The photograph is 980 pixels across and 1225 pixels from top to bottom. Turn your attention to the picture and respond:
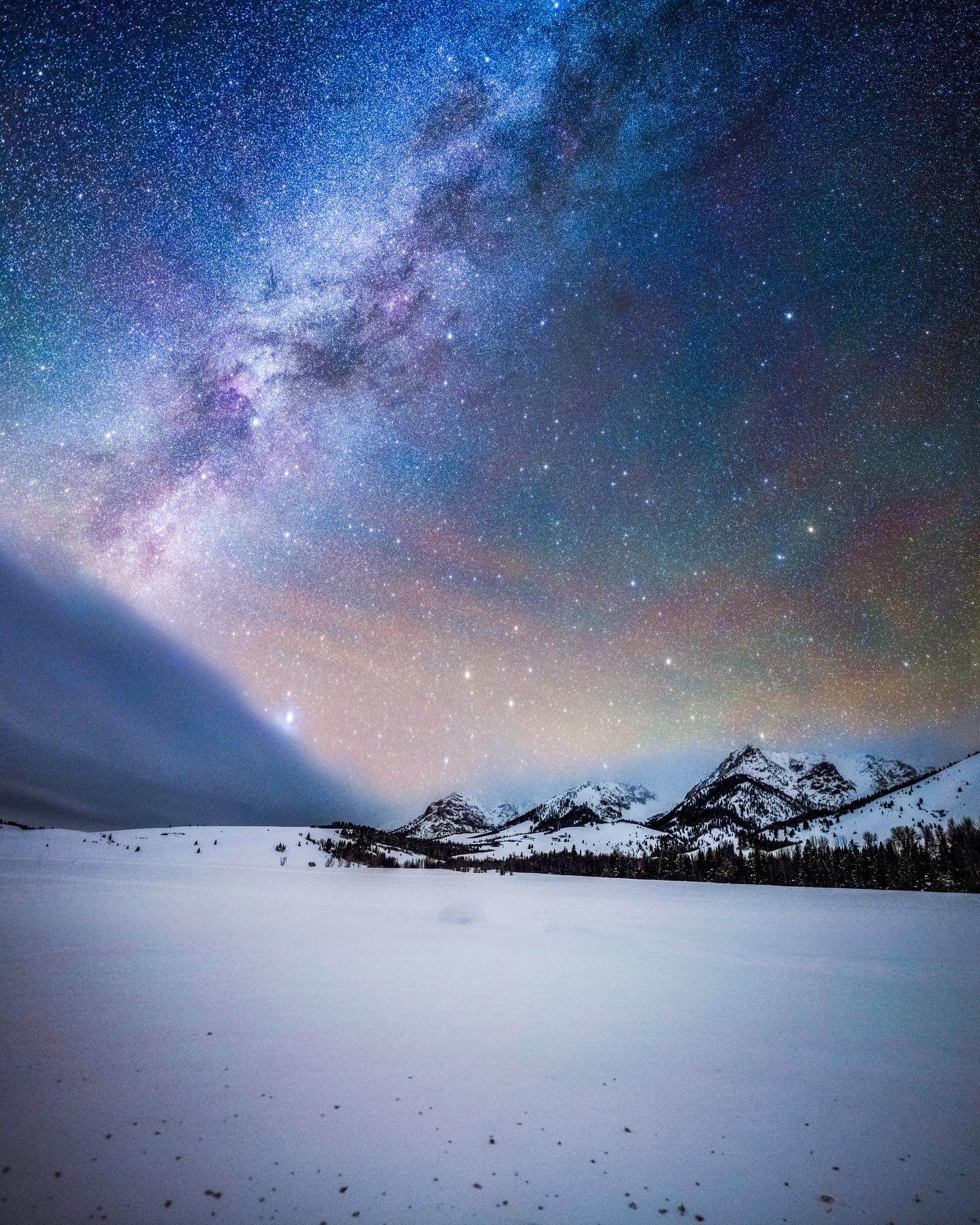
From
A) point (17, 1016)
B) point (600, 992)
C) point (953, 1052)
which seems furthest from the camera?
point (600, 992)

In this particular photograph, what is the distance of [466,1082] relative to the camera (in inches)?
265

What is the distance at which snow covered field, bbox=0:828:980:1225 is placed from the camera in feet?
15.5

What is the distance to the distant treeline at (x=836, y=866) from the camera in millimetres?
90875

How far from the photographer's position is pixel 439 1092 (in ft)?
21.1

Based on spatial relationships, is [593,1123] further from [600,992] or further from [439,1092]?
[600,992]

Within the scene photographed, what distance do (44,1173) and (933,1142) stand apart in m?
8.77

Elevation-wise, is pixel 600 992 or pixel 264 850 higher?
pixel 600 992

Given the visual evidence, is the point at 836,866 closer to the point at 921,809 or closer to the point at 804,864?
the point at 804,864

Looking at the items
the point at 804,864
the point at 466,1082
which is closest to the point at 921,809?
the point at 804,864

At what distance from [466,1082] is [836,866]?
417 ft

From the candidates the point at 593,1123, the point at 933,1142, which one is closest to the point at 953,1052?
the point at 933,1142

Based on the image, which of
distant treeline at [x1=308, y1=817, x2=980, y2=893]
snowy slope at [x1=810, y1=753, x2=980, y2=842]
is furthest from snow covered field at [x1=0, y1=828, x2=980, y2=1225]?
snowy slope at [x1=810, y1=753, x2=980, y2=842]

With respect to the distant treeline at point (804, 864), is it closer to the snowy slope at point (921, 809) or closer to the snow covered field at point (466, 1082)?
Result: the snowy slope at point (921, 809)

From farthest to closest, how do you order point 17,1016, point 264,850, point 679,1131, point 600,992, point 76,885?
point 264,850 < point 76,885 < point 600,992 < point 17,1016 < point 679,1131
